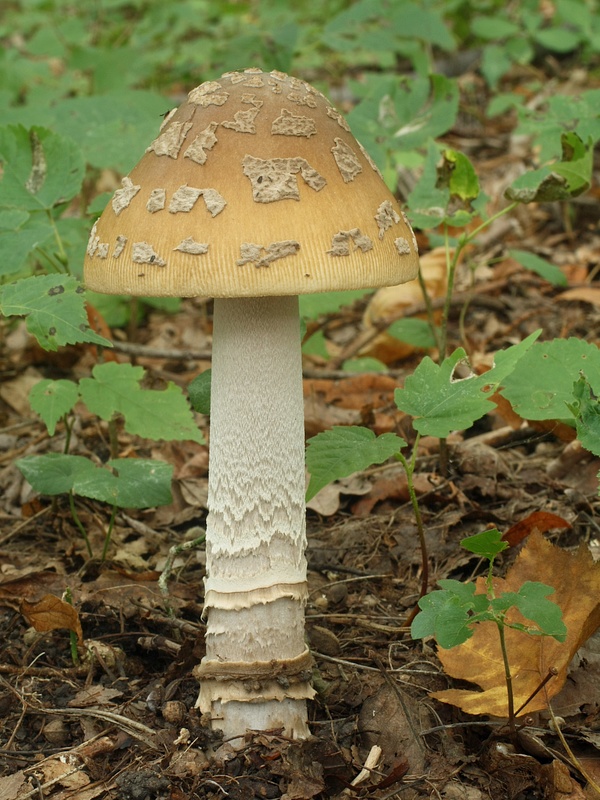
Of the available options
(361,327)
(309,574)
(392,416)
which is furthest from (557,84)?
(309,574)

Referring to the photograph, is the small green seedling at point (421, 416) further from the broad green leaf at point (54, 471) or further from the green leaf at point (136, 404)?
the broad green leaf at point (54, 471)

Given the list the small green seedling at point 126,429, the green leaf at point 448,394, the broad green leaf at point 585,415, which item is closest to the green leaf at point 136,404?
the small green seedling at point 126,429

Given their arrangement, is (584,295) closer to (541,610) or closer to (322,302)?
(322,302)

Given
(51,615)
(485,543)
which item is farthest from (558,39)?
(51,615)

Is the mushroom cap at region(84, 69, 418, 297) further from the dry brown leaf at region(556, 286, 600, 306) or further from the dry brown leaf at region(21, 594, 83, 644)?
the dry brown leaf at region(556, 286, 600, 306)

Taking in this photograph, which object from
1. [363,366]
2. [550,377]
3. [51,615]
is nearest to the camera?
[51,615]

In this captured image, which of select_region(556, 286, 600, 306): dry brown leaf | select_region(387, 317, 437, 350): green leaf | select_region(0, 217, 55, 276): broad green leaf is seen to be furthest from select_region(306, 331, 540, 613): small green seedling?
select_region(556, 286, 600, 306): dry brown leaf

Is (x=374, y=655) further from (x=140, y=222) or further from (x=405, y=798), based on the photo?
(x=140, y=222)
